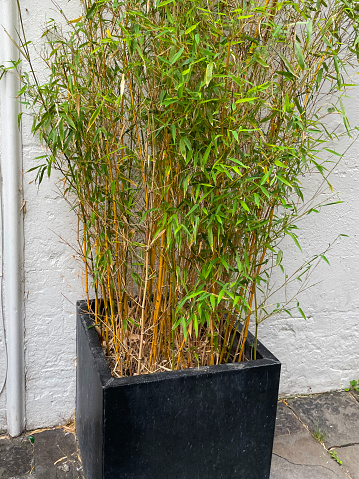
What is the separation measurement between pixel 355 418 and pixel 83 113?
2.11 metres

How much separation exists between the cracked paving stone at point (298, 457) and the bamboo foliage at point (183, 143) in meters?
0.62

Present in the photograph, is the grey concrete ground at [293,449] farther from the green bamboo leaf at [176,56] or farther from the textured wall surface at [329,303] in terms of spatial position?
the green bamboo leaf at [176,56]

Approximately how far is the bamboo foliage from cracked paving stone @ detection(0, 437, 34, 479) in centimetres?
64

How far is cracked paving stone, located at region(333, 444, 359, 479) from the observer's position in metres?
2.21

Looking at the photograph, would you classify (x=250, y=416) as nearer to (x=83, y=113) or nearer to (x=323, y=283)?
(x=323, y=283)

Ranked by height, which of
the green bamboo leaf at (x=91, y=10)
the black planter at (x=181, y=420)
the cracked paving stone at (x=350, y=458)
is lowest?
the cracked paving stone at (x=350, y=458)

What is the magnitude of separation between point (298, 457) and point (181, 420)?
0.86m

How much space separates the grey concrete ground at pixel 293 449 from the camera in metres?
2.09

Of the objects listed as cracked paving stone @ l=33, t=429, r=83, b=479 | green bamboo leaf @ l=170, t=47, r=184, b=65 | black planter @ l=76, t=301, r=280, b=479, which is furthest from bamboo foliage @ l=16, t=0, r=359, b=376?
cracked paving stone @ l=33, t=429, r=83, b=479

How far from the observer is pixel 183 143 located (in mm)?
1506

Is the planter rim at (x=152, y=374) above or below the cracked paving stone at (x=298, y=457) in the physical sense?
above

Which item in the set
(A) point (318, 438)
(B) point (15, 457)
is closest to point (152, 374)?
(B) point (15, 457)

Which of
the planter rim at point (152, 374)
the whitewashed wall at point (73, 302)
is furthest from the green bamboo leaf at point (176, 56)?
the planter rim at point (152, 374)

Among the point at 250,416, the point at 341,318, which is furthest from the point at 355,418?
the point at 250,416
